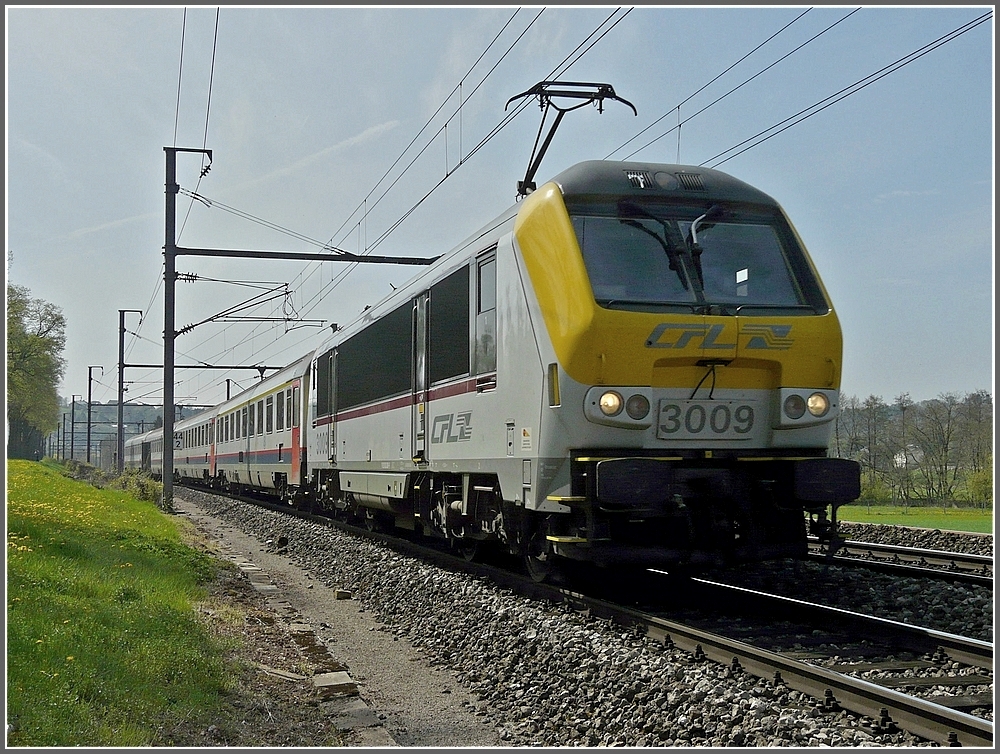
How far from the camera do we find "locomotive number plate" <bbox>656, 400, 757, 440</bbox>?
7.51 m

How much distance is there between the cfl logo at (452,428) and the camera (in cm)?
963

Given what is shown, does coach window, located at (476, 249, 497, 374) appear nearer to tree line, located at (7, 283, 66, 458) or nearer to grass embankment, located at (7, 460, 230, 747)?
grass embankment, located at (7, 460, 230, 747)

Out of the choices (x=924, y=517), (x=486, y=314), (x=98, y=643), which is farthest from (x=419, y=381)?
(x=924, y=517)

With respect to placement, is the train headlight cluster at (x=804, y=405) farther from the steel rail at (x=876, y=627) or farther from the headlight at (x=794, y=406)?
the steel rail at (x=876, y=627)

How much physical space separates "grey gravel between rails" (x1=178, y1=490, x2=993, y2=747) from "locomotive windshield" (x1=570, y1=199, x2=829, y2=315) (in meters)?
2.58

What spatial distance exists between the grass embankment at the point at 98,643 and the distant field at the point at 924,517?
12302 mm

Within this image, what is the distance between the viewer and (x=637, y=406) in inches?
291

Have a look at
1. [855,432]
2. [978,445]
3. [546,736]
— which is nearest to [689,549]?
[546,736]

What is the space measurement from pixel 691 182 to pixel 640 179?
45 cm

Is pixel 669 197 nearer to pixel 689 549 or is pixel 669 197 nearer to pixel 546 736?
pixel 689 549

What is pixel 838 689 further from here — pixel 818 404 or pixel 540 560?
pixel 540 560

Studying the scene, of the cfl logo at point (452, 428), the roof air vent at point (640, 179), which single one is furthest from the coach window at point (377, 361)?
the roof air vent at point (640, 179)

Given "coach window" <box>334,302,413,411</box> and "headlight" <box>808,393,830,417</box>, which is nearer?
"headlight" <box>808,393,830,417</box>

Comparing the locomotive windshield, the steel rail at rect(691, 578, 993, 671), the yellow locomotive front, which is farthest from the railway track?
the locomotive windshield
